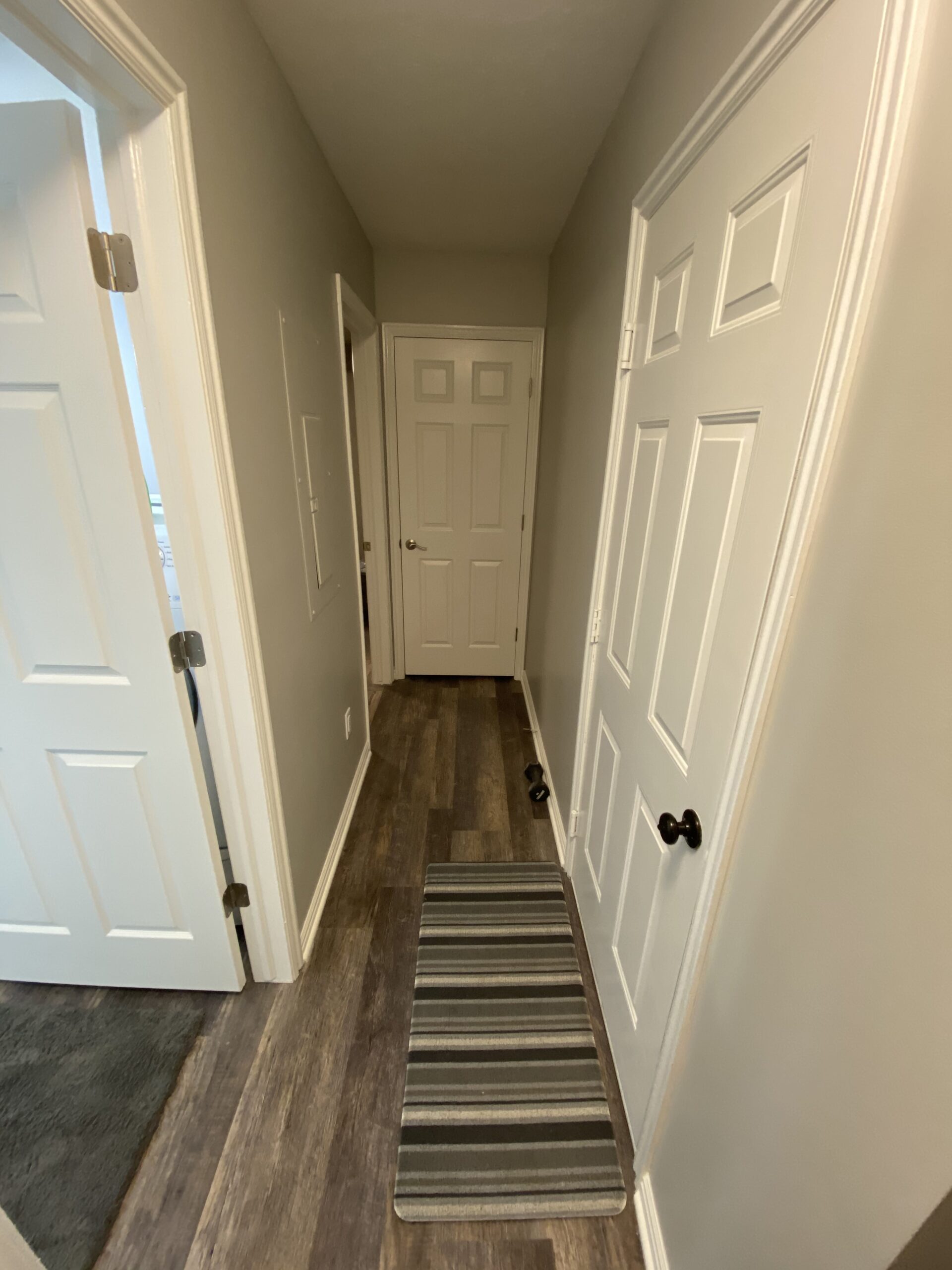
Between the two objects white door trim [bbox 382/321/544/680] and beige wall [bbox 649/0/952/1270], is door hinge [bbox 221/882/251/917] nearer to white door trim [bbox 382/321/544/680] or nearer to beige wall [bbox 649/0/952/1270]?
beige wall [bbox 649/0/952/1270]

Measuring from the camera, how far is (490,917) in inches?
72.1

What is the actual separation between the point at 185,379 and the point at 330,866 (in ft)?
5.32

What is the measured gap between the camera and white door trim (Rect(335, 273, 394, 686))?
270 cm

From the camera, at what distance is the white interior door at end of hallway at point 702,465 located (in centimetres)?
66

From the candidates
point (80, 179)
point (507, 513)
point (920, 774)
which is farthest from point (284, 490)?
point (507, 513)

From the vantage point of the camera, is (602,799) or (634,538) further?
(602,799)

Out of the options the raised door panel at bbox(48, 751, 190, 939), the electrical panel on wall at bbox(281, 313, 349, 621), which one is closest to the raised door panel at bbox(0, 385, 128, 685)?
the raised door panel at bbox(48, 751, 190, 939)

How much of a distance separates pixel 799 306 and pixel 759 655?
45cm

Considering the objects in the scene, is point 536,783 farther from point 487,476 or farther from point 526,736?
point 487,476

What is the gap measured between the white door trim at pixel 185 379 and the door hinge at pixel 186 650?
0.07ft

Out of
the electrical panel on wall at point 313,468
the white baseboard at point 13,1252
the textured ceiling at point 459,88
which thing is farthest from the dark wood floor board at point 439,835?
the textured ceiling at point 459,88

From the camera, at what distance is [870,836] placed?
22.0 inches

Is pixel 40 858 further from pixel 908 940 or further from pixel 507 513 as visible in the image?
pixel 507 513

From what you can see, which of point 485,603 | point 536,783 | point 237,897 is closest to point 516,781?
point 536,783
